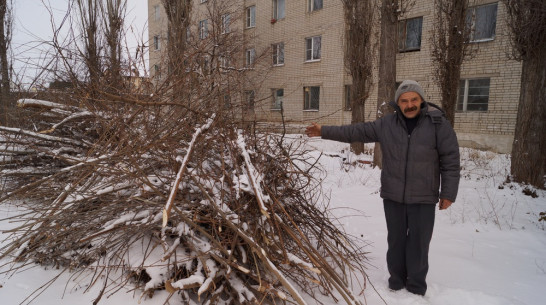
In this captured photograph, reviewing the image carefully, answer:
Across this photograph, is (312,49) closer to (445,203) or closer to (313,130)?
(313,130)

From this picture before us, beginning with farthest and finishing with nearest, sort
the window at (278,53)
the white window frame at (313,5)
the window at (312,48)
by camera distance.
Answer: the window at (278,53)
the window at (312,48)
the white window frame at (313,5)

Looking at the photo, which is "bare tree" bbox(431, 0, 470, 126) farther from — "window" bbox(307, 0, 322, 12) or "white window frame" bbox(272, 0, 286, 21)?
"white window frame" bbox(272, 0, 286, 21)

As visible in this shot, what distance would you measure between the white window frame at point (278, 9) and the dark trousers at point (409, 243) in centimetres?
1676

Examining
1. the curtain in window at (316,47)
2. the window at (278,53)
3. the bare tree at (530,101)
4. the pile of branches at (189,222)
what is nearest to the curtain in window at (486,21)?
the bare tree at (530,101)

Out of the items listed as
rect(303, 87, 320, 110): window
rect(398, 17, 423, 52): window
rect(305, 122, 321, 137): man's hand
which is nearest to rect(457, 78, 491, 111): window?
rect(398, 17, 423, 52): window

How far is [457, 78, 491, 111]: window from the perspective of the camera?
36.6ft

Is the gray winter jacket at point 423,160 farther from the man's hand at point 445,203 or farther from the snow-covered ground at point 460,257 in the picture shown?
the snow-covered ground at point 460,257

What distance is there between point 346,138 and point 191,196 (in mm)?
1416

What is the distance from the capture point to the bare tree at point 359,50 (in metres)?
9.38

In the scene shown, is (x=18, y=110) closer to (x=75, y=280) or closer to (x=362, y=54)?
(x=75, y=280)

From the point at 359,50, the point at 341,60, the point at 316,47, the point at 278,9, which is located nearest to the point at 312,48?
the point at 316,47

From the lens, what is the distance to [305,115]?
1627 centimetres

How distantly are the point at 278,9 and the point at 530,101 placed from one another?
14.3 meters

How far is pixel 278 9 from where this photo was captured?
17312mm
